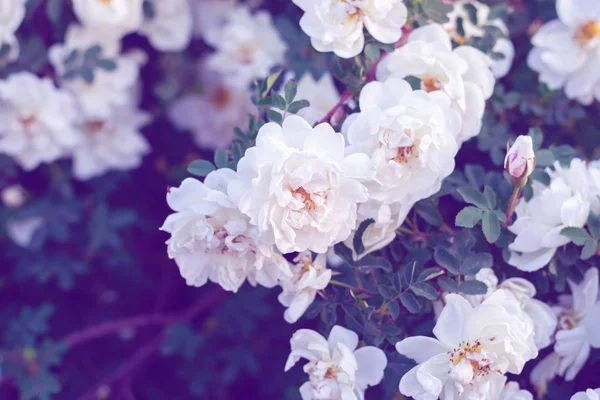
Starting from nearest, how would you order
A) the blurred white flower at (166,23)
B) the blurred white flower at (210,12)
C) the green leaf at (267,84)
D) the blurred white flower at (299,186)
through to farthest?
1. the blurred white flower at (299,186)
2. the green leaf at (267,84)
3. the blurred white flower at (166,23)
4. the blurred white flower at (210,12)

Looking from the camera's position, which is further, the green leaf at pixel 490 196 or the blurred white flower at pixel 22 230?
the blurred white flower at pixel 22 230

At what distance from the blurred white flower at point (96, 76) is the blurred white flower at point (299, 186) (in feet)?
2.70

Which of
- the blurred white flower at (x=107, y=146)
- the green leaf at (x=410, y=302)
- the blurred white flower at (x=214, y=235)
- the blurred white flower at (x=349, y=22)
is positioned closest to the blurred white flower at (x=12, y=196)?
the blurred white flower at (x=107, y=146)

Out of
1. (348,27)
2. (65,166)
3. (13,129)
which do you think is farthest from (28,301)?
(348,27)

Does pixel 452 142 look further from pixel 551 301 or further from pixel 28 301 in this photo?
pixel 28 301

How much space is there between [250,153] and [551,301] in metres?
0.68

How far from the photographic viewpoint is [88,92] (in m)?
1.68

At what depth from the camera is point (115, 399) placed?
71.7 inches

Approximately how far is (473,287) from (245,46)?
969mm

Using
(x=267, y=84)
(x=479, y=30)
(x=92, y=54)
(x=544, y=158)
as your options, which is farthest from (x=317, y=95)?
(x=92, y=54)

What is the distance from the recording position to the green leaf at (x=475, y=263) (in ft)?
3.44

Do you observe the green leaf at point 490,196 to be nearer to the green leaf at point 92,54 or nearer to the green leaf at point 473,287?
the green leaf at point 473,287

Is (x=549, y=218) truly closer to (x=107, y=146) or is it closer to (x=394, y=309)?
(x=394, y=309)

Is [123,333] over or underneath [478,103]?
underneath
